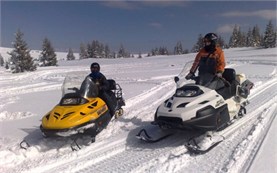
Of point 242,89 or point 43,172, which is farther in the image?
point 242,89

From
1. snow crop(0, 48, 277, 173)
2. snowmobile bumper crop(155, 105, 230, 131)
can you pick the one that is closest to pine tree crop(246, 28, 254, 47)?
snow crop(0, 48, 277, 173)

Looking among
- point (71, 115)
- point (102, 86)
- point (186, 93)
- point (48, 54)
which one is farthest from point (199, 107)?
point (48, 54)

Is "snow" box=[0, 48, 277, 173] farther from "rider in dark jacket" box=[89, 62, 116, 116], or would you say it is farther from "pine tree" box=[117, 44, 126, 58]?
"pine tree" box=[117, 44, 126, 58]

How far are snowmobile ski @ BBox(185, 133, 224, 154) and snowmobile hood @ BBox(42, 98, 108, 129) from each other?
183 cm

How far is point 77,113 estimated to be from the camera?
5395mm

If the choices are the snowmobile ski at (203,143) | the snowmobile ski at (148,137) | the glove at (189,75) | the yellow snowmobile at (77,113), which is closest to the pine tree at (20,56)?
the yellow snowmobile at (77,113)

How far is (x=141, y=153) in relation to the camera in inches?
199

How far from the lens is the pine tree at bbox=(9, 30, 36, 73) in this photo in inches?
1398

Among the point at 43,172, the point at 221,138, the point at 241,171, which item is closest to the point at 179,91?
the point at 221,138

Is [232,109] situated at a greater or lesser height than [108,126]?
greater

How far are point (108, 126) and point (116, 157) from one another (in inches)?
65.7

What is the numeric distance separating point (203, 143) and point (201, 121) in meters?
0.36

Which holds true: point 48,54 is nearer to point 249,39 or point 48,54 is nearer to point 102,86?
point 102,86

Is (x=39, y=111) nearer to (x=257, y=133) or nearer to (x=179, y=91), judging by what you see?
(x=179, y=91)
